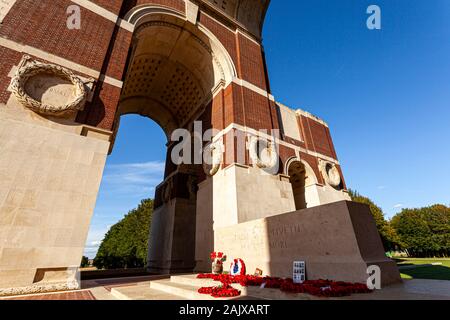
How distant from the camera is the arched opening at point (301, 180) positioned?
720 inches

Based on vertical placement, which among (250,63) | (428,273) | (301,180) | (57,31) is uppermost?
(250,63)

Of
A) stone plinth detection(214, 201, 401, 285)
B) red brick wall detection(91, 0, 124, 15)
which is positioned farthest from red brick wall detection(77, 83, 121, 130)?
stone plinth detection(214, 201, 401, 285)

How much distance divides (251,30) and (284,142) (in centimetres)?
1136

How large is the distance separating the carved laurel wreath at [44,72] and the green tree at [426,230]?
6236 cm

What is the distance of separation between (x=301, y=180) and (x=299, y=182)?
0.26 metres

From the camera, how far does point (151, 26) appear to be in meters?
14.6

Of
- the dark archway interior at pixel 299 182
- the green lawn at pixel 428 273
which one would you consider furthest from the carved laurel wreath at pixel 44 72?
the dark archway interior at pixel 299 182

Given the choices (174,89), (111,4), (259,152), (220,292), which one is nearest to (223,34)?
(174,89)

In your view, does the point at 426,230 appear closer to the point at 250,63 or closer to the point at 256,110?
the point at 256,110

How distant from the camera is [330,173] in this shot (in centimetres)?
2014

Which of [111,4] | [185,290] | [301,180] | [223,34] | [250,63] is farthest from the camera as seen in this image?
[301,180]

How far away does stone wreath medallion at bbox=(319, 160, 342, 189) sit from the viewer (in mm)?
19453
